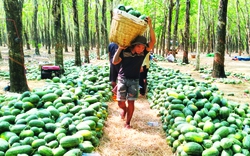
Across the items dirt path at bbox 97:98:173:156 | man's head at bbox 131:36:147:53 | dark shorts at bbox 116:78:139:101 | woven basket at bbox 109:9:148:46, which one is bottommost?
dirt path at bbox 97:98:173:156

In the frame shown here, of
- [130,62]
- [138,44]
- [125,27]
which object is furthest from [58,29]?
[125,27]

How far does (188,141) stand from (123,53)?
6.22 ft

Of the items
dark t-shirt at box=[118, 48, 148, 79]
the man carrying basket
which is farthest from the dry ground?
dark t-shirt at box=[118, 48, 148, 79]

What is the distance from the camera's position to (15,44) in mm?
5809

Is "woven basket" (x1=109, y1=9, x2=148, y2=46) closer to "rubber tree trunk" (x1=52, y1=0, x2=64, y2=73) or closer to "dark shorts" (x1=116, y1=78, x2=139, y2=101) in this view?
"dark shorts" (x1=116, y1=78, x2=139, y2=101)

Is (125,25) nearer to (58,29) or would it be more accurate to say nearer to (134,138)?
(134,138)

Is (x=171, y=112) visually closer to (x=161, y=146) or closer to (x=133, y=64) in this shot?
(x=161, y=146)

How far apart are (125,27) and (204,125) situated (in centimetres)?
195

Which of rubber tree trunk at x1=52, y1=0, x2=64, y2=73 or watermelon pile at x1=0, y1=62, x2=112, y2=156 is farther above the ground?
rubber tree trunk at x1=52, y1=0, x2=64, y2=73

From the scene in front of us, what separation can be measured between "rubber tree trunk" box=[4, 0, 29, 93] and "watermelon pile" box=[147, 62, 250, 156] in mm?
3574

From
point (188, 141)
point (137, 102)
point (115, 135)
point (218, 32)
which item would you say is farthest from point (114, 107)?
point (218, 32)

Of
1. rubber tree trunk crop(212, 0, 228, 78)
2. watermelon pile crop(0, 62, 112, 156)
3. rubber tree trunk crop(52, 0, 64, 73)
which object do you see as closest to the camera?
watermelon pile crop(0, 62, 112, 156)

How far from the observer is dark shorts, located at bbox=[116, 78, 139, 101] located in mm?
4336

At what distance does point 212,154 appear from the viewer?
2918 mm
